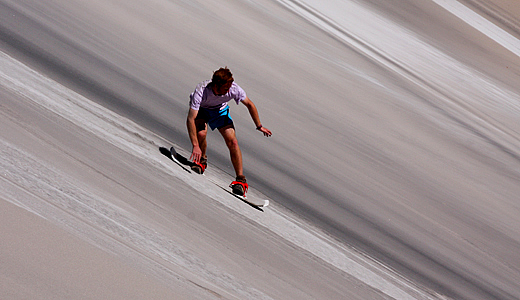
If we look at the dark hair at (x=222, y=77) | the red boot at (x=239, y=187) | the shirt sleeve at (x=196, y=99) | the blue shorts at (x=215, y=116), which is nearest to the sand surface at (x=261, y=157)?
the red boot at (x=239, y=187)

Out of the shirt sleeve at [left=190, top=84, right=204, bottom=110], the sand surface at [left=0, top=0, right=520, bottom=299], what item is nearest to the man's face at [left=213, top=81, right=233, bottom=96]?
the shirt sleeve at [left=190, top=84, right=204, bottom=110]

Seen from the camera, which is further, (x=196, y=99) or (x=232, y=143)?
(x=232, y=143)

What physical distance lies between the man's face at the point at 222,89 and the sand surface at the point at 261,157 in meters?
0.80

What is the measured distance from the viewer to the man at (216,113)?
412 cm

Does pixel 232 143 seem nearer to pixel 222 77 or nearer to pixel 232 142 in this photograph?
pixel 232 142

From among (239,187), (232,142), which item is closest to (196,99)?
(232,142)

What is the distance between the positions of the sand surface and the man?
0.25 m

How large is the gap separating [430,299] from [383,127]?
2.79m

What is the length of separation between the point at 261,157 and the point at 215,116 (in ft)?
4.26

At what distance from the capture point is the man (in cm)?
412

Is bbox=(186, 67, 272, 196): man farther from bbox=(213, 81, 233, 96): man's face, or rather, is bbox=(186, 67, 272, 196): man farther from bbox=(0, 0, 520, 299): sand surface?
bbox=(0, 0, 520, 299): sand surface

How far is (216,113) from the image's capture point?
176 inches

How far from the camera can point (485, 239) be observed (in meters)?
5.69

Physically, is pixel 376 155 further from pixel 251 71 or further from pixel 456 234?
pixel 251 71
